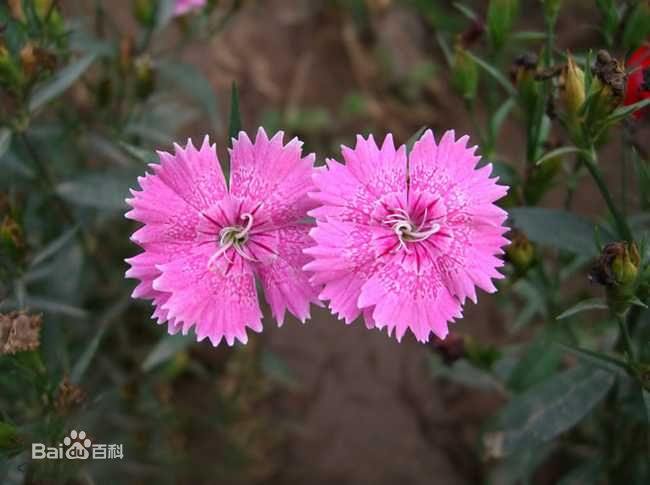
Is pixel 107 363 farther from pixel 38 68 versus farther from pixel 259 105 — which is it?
pixel 259 105

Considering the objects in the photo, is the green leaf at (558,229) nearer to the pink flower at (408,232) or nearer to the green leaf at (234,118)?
the pink flower at (408,232)

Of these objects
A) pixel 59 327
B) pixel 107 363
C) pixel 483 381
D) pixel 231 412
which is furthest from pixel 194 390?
pixel 483 381

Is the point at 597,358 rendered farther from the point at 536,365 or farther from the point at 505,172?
the point at 505,172

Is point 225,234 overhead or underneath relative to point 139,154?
underneath

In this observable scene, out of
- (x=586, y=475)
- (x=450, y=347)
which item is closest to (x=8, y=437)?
(x=450, y=347)

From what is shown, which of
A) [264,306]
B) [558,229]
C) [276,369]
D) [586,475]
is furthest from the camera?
[276,369]

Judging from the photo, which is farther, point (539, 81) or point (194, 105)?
point (194, 105)
